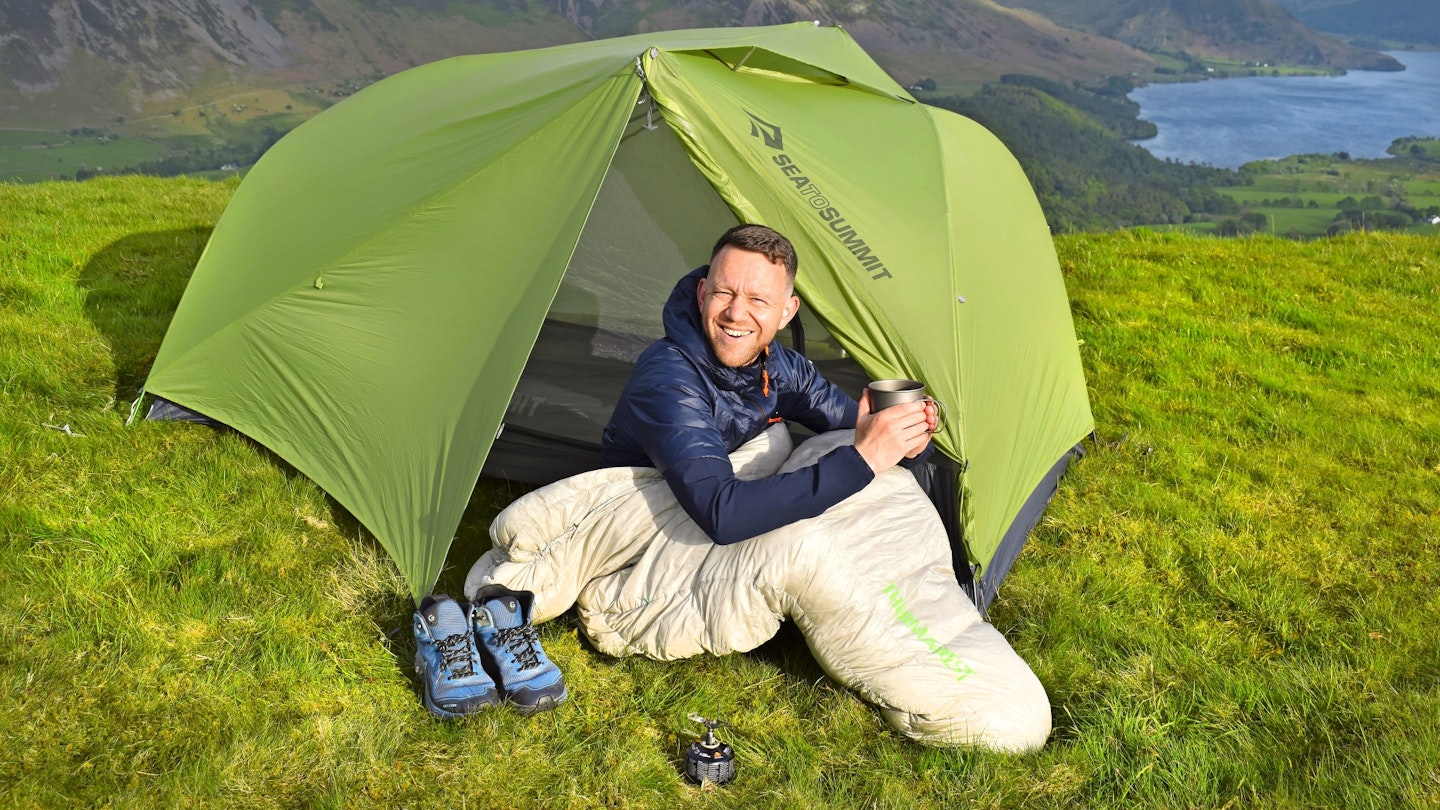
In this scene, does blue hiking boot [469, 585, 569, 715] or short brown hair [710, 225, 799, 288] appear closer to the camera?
blue hiking boot [469, 585, 569, 715]

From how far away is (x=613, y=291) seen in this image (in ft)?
22.1

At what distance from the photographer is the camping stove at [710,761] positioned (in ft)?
10.8

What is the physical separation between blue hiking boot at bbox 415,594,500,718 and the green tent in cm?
33

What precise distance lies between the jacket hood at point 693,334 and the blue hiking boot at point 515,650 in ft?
3.26

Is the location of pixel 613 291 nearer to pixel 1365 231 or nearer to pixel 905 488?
pixel 905 488

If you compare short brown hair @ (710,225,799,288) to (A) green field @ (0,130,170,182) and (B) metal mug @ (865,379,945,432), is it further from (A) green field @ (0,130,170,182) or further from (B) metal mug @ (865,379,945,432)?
(A) green field @ (0,130,170,182)

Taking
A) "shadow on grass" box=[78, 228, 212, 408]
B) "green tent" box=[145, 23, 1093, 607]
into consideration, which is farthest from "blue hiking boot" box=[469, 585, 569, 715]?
"shadow on grass" box=[78, 228, 212, 408]

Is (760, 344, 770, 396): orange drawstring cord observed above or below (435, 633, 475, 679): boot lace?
above

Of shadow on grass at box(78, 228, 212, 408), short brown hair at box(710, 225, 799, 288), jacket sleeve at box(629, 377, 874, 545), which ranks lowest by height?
shadow on grass at box(78, 228, 212, 408)

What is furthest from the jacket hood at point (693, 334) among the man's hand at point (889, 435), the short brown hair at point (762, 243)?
the man's hand at point (889, 435)

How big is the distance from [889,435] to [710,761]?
1.16 metres

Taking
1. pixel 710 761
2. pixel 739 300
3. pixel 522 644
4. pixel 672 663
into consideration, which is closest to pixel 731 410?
pixel 739 300

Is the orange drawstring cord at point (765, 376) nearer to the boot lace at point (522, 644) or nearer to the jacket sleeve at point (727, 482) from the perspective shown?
the jacket sleeve at point (727, 482)

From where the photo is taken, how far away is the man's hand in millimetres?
3512
